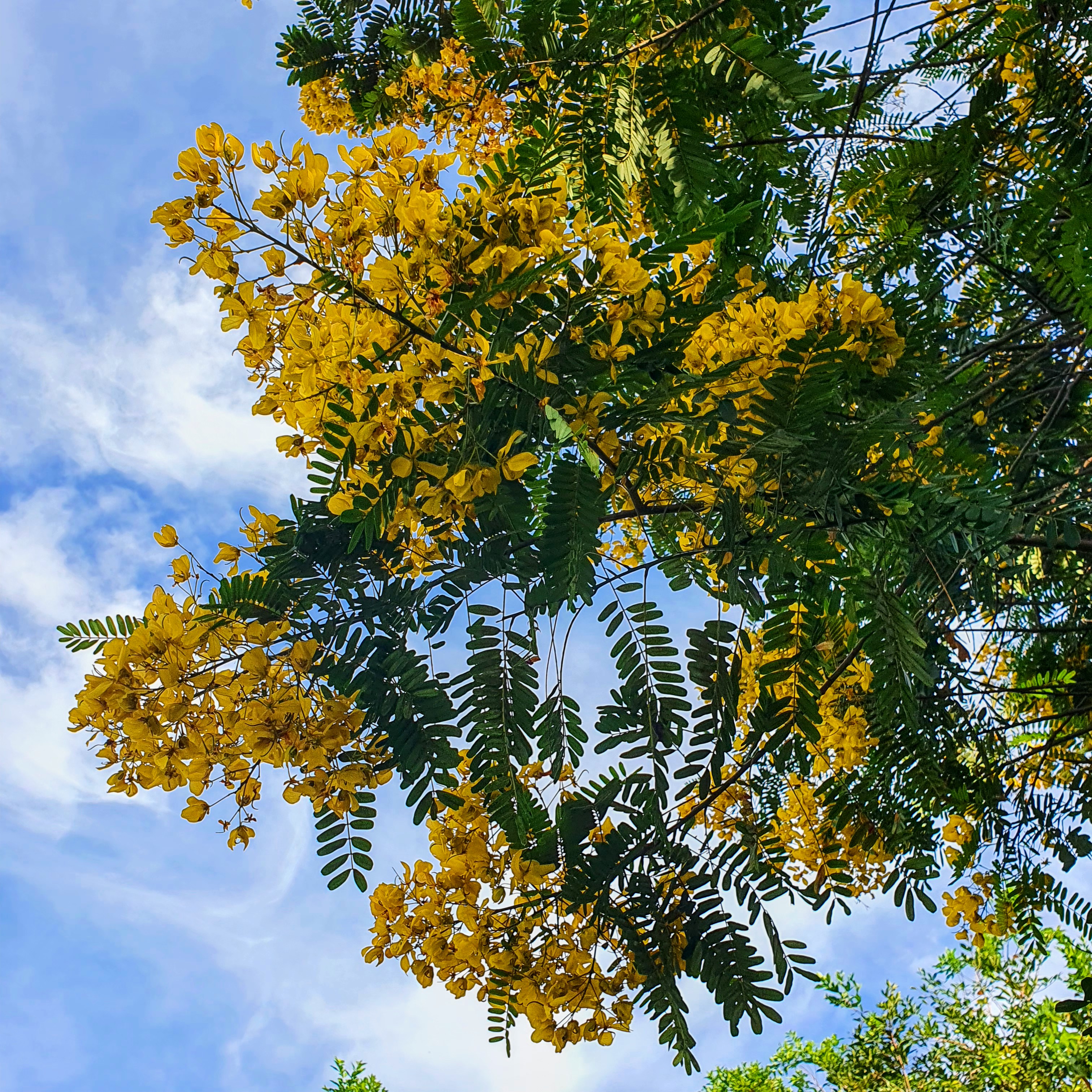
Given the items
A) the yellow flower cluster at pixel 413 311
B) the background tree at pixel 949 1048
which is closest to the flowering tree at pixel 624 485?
the yellow flower cluster at pixel 413 311

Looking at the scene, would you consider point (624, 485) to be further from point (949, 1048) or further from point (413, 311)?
point (949, 1048)

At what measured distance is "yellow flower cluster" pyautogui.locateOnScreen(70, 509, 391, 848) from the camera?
1.74 meters

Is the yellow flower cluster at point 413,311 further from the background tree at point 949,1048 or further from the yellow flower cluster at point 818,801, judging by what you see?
the background tree at point 949,1048

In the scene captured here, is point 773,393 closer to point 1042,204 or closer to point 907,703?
point 907,703

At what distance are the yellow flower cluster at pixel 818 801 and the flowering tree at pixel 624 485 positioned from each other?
16mm

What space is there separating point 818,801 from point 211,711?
1962 millimetres

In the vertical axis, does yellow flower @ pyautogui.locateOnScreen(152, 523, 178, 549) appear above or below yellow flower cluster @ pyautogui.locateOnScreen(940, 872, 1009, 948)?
above

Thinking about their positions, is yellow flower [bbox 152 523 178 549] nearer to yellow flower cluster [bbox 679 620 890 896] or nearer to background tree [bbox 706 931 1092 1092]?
yellow flower cluster [bbox 679 620 890 896]

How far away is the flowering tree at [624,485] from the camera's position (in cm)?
149

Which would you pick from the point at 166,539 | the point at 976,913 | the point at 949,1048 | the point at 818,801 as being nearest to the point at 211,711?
the point at 166,539

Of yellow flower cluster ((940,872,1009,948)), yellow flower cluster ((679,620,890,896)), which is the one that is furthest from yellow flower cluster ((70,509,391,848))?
yellow flower cluster ((940,872,1009,948))

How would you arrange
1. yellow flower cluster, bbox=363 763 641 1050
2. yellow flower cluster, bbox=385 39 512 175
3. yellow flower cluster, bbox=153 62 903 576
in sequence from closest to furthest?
yellow flower cluster, bbox=153 62 903 576, yellow flower cluster, bbox=363 763 641 1050, yellow flower cluster, bbox=385 39 512 175

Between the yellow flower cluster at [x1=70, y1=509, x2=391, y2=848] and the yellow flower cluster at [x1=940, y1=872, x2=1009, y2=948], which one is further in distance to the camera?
the yellow flower cluster at [x1=940, y1=872, x2=1009, y2=948]

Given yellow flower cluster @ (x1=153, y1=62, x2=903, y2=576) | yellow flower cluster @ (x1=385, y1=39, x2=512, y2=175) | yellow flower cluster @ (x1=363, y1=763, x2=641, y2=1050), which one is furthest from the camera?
yellow flower cluster @ (x1=385, y1=39, x2=512, y2=175)
